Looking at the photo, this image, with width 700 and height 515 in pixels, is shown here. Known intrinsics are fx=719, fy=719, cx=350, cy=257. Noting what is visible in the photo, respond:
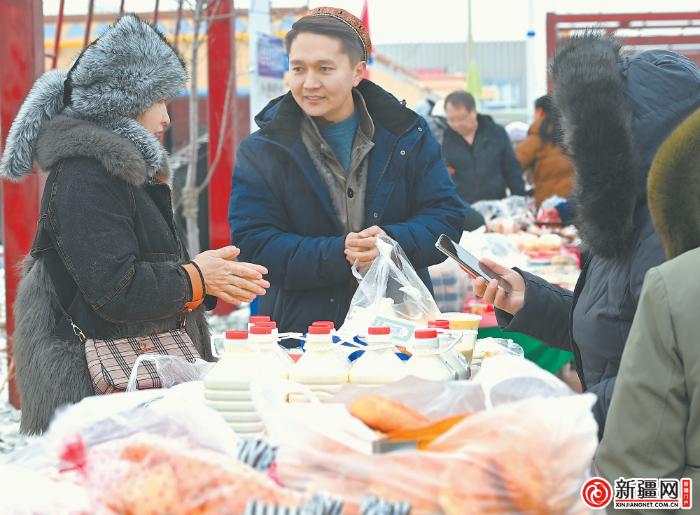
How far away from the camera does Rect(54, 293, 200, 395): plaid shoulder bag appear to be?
2088mm

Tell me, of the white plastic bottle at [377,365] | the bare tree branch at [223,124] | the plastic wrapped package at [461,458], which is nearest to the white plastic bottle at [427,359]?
the white plastic bottle at [377,365]

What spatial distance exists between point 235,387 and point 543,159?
6.22 metres

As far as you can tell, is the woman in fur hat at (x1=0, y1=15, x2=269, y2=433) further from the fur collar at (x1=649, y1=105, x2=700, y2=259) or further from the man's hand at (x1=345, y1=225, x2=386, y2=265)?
the fur collar at (x1=649, y1=105, x2=700, y2=259)

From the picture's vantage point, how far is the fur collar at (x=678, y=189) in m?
1.31

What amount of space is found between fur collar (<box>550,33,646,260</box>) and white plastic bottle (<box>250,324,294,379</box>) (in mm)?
780

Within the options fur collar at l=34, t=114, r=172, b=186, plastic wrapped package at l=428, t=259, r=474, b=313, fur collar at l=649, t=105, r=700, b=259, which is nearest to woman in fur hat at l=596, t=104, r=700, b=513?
fur collar at l=649, t=105, r=700, b=259

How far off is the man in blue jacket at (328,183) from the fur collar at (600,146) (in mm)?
972

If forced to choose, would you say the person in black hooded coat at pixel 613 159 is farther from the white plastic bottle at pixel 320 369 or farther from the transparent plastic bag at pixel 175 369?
the transparent plastic bag at pixel 175 369

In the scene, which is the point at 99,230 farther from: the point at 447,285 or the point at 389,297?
the point at 447,285

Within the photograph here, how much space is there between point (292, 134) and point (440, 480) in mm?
1947

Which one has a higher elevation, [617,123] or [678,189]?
[617,123]

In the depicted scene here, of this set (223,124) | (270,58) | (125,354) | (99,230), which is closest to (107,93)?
(99,230)

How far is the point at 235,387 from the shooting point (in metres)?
1.51

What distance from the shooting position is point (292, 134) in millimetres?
2719
